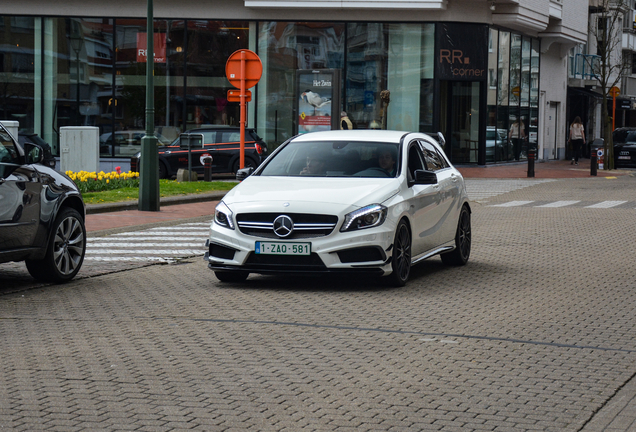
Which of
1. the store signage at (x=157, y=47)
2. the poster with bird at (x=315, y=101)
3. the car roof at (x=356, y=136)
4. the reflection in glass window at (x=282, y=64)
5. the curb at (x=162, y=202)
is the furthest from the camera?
the store signage at (x=157, y=47)

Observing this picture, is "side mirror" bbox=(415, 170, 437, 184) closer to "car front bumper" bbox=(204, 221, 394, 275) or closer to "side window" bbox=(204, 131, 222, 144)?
"car front bumper" bbox=(204, 221, 394, 275)

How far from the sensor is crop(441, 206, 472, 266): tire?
430 inches

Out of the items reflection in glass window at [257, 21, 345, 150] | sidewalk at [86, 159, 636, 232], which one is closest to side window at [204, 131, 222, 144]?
reflection in glass window at [257, 21, 345, 150]

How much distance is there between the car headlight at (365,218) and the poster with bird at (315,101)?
1670 centimetres

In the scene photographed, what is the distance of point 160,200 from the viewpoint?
62.7 feet

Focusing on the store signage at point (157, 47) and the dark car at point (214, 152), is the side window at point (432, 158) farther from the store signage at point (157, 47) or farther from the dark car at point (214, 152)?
the store signage at point (157, 47)

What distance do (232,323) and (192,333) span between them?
0.46m

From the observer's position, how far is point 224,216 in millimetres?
9062

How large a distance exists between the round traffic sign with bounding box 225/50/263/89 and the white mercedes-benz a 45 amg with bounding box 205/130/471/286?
33.9 feet

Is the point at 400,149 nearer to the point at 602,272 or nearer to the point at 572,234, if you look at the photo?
the point at 602,272

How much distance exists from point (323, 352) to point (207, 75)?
28012 mm

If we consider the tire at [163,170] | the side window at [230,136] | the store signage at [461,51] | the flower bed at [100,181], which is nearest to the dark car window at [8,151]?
the flower bed at [100,181]

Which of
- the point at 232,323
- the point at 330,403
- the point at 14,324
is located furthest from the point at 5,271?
the point at 330,403

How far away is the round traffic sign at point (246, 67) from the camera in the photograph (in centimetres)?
2044
